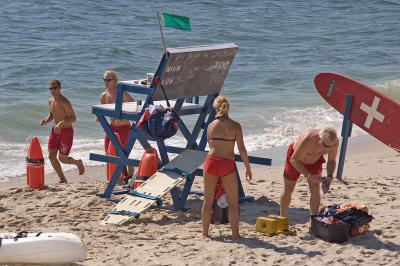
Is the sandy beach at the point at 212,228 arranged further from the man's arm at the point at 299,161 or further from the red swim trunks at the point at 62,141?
the man's arm at the point at 299,161

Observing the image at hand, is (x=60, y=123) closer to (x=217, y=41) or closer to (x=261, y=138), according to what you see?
(x=261, y=138)

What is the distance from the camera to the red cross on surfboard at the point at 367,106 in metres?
10.8

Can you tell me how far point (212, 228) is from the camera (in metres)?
9.23

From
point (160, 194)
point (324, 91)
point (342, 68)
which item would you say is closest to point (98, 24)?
point (342, 68)

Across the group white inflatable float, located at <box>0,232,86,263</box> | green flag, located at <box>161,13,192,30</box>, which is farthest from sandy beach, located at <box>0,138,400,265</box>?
green flag, located at <box>161,13,192,30</box>

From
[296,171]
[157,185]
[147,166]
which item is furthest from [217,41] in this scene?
[296,171]

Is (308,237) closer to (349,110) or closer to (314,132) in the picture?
(314,132)

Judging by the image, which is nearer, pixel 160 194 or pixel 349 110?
pixel 160 194

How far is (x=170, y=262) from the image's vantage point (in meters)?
8.16

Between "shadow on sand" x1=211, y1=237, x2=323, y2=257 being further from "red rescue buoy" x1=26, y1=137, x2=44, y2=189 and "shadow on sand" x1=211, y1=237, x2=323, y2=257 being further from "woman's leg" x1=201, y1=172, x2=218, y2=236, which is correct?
"red rescue buoy" x1=26, y1=137, x2=44, y2=189

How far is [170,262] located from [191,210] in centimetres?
183

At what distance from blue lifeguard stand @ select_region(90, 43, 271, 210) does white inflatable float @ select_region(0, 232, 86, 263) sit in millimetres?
1925

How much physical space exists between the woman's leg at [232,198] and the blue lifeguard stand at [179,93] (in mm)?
995

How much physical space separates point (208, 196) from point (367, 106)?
119 inches
